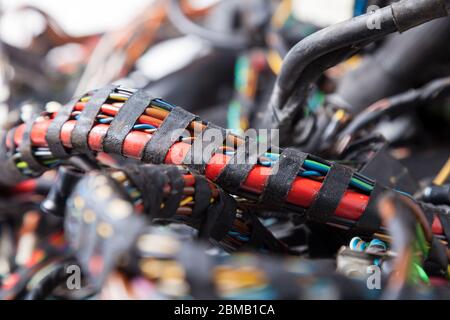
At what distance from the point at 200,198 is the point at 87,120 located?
0.35 ft

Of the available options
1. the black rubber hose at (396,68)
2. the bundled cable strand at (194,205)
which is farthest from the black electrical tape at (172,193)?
the black rubber hose at (396,68)

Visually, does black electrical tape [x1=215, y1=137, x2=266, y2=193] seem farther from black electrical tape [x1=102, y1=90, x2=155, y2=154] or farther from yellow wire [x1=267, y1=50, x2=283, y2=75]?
yellow wire [x1=267, y1=50, x2=283, y2=75]

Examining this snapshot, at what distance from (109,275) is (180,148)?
11 centimetres

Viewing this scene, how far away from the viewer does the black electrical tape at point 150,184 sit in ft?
1.19

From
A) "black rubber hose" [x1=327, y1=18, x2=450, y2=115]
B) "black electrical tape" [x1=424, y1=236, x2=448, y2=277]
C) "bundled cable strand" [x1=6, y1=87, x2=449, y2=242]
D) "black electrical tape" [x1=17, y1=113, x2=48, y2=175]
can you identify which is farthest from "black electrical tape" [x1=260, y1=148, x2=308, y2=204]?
"black rubber hose" [x1=327, y1=18, x2=450, y2=115]

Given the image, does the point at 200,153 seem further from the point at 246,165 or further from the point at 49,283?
the point at 49,283

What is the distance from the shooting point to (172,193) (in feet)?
1.26

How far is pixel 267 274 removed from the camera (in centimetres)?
A: 31

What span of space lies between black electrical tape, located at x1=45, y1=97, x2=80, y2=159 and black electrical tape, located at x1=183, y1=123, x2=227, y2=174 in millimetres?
115

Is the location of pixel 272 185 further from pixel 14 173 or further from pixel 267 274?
pixel 14 173

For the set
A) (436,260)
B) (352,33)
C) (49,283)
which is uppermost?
(352,33)

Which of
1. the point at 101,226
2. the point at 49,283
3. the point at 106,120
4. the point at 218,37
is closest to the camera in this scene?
the point at 101,226

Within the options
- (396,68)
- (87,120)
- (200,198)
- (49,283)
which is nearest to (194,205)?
(200,198)
